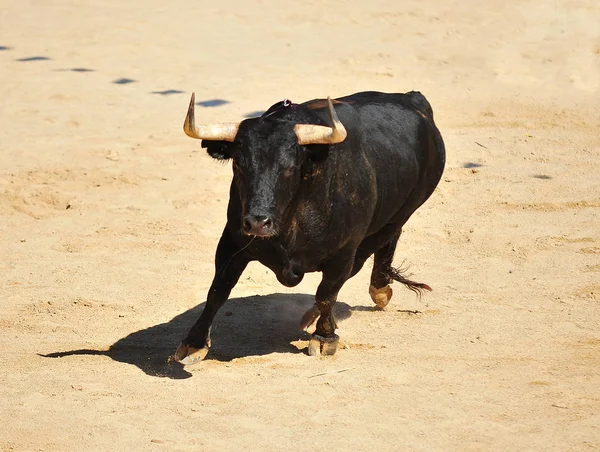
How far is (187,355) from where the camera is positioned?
781 cm

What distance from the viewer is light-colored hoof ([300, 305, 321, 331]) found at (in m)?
8.63

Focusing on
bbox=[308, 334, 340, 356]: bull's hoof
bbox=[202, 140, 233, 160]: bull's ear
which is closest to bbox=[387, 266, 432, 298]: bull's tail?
bbox=[308, 334, 340, 356]: bull's hoof

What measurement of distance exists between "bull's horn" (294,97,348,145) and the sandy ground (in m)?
1.68

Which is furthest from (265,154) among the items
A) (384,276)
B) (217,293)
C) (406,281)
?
(406,281)

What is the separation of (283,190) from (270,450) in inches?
69.6

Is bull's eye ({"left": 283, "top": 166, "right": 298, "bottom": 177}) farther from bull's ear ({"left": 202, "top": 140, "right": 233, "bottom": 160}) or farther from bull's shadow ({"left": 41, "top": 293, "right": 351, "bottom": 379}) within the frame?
bull's shadow ({"left": 41, "top": 293, "right": 351, "bottom": 379})

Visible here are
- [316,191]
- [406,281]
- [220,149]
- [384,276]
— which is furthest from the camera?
[406,281]

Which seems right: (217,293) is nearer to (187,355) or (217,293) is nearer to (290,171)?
(187,355)

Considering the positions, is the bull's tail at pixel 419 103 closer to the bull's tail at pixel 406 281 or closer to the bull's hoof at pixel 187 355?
the bull's tail at pixel 406 281

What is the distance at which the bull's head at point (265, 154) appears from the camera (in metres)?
7.13

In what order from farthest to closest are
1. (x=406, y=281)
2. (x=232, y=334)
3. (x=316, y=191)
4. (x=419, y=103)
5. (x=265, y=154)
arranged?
(x=419, y=103) < (x=406, y=281) < (x=232, y=334) < (x=316, y=191) < (x=265, y=154)

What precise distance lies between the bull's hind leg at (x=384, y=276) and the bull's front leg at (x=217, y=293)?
1.63 meters

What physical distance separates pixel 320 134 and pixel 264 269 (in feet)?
9.77

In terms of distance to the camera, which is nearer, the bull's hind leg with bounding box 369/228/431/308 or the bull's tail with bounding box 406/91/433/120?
the bull's hind leg with bounding box 369/228/431/308
